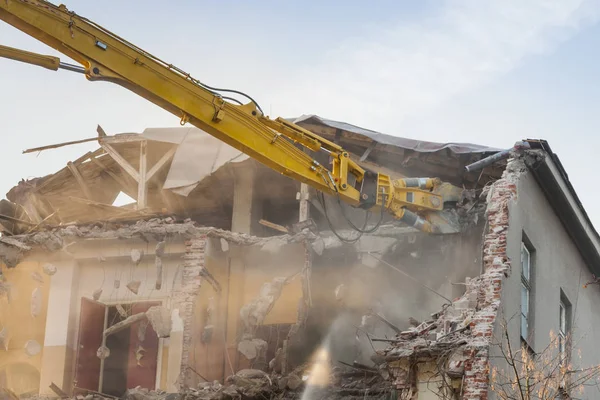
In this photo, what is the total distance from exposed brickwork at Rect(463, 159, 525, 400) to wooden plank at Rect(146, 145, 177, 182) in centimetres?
836

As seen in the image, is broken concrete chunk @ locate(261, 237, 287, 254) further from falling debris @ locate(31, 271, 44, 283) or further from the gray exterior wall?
the gray exterior wall

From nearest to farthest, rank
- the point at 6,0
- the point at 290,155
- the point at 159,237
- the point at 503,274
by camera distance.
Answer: the point at 6,0 → the point at 503,274 → the point at 290,155 → the point at 159,237

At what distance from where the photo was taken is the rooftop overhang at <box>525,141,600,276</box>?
1944 cm

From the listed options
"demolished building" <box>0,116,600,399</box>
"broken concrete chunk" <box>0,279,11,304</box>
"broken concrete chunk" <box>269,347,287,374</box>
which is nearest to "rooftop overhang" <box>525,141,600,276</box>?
"demolished building" <box>0,116,600,399</box>

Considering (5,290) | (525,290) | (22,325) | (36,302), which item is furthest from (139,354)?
(525,290)

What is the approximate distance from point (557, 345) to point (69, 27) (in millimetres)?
9916

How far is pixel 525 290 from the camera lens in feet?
63.4

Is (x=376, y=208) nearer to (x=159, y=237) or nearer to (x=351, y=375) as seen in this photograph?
(x=351, y=375)

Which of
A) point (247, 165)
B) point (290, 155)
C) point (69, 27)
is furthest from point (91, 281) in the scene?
point (69, 27)

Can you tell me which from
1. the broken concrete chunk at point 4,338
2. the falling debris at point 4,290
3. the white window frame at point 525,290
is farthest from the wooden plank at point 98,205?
the white window frame at point 525,290

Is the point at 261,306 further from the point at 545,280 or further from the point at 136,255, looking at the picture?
the point at 545,280

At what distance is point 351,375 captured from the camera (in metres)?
21.2

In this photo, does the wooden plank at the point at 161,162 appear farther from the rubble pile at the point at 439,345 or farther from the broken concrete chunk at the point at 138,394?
the rubble pile at the point at 439,345

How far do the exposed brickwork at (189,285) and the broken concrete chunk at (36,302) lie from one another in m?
3.12
